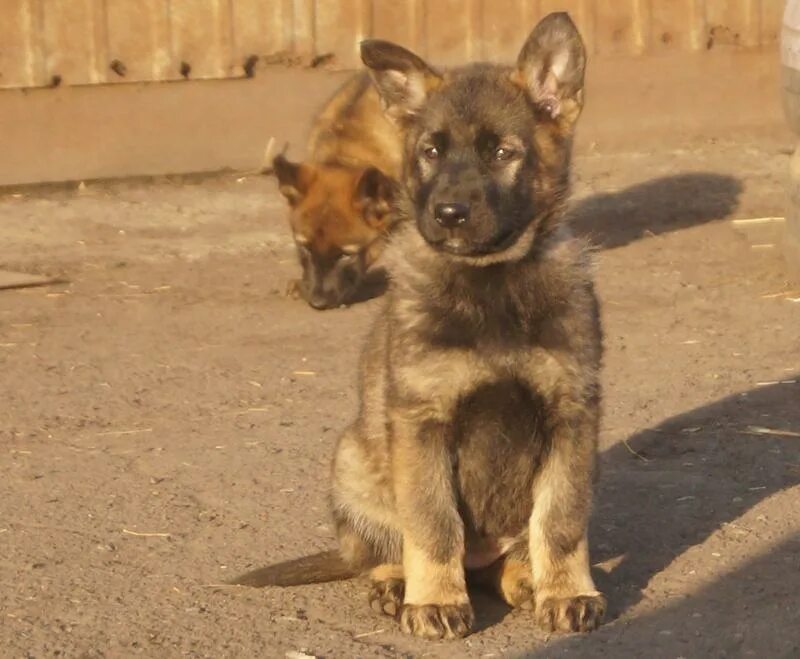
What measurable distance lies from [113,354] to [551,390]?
3.82 meters

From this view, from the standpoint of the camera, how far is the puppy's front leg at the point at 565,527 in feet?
15.4

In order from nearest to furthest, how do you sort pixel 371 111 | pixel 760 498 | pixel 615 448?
1. pixel 760 498
2. pixel 615 448
3. pixel 371 111

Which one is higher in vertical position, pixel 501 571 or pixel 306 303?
pixel 501 571

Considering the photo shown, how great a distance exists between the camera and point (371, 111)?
979cm

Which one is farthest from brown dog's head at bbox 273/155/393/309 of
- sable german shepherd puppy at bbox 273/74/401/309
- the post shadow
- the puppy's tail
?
the puppy's tail

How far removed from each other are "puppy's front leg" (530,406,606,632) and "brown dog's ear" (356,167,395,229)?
14.1 feet

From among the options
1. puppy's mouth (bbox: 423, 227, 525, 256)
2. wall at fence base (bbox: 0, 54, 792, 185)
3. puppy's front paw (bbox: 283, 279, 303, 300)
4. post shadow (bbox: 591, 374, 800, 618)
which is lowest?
puppy's front paw (bbox: 283, 279, 303, 300)

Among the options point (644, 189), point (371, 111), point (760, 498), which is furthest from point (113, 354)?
point (644, 189)

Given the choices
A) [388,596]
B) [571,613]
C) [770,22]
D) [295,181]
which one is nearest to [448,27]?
[770,22]

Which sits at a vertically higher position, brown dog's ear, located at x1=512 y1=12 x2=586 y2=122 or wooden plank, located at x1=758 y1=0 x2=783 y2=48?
brown dog's ear, located at x1=512 y1=12 x2=586 y2=122

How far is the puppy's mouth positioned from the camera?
473 centimetres

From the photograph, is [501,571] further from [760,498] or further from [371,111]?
[371,111]

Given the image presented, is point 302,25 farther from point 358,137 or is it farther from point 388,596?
point 388,596

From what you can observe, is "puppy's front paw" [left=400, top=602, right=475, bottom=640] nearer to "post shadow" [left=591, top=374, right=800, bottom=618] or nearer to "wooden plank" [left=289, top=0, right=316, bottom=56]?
"post shadow" [left=591, top=374, right=800, bottom=618]
